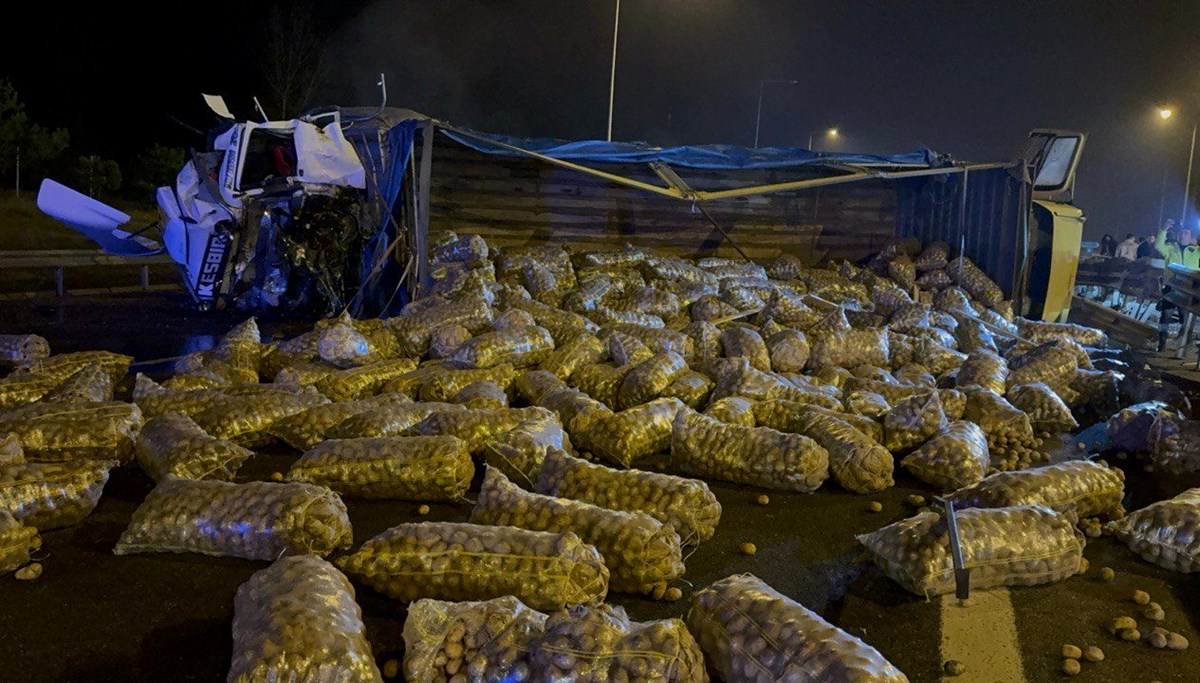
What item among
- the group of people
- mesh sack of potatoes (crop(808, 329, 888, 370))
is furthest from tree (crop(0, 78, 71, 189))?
the group of people

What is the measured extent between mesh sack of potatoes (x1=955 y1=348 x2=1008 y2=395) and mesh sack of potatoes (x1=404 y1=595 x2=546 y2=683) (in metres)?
4.54

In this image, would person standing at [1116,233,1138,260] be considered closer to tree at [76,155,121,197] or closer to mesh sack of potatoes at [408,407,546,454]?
mesh sack of potatoes at [408,407,546,454]

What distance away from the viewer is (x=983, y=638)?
3.03 m

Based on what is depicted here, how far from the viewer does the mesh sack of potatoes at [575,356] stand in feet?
19.5

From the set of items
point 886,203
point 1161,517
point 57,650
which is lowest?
point 57,650

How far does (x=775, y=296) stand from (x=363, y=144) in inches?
189

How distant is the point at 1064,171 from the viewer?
1021 centimetres

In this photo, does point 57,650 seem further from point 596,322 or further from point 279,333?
point 279,333

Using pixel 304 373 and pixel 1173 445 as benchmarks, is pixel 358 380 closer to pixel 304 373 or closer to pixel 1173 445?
pixel 304 373

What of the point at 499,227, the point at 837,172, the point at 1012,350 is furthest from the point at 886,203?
the point at 499,227

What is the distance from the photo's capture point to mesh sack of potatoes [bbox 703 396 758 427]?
4784 millimetres

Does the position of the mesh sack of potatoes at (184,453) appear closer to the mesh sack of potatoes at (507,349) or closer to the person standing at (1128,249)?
the mesh sack of potatoes at (507,349)

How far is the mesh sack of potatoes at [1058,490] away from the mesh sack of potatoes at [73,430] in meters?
4.32

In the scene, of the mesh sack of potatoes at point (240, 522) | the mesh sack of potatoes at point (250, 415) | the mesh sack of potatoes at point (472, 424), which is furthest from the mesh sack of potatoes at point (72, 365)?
the mesh sack of potatoes at point (472, 424)
